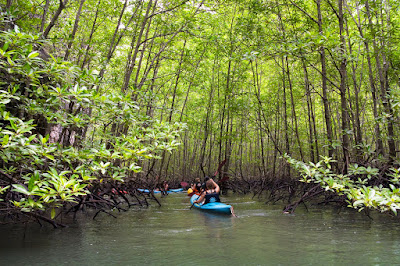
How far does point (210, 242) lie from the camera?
3643 millimetres

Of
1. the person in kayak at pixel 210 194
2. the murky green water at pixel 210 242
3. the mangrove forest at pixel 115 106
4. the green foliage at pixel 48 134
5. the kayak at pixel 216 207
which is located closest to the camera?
the green foliage at pixel 48 134

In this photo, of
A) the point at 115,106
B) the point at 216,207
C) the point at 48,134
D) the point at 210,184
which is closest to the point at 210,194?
the point at 210,184

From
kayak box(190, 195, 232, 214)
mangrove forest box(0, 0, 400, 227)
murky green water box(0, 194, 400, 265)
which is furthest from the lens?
kayak box(190, 195, 232, 214)

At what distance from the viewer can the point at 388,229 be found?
4.21 meters

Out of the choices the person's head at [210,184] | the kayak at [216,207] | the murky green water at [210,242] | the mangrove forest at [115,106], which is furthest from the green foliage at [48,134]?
the person's head at [210,184]

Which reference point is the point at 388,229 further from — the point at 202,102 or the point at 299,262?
the point at 202,102

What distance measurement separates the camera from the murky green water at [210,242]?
2.87m

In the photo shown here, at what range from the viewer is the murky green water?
9.40 feet

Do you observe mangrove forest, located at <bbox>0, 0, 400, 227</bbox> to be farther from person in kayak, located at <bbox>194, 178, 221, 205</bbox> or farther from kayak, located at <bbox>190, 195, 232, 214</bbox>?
person in kayak, located at <bbox>194, 178, 221, 205</bbox>

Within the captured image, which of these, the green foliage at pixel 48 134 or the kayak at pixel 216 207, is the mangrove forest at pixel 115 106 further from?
the kayak at pixel 216 207

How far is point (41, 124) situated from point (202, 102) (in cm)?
933

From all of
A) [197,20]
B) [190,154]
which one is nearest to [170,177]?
[190,154]

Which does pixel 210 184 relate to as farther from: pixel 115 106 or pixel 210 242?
pixel 115 106

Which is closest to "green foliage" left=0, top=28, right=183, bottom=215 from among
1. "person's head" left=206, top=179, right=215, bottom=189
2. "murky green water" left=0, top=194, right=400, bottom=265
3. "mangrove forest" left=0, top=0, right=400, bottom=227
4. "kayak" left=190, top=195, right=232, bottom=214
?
"mangrove forest" left=0, top=0, right=400, bottom=227
